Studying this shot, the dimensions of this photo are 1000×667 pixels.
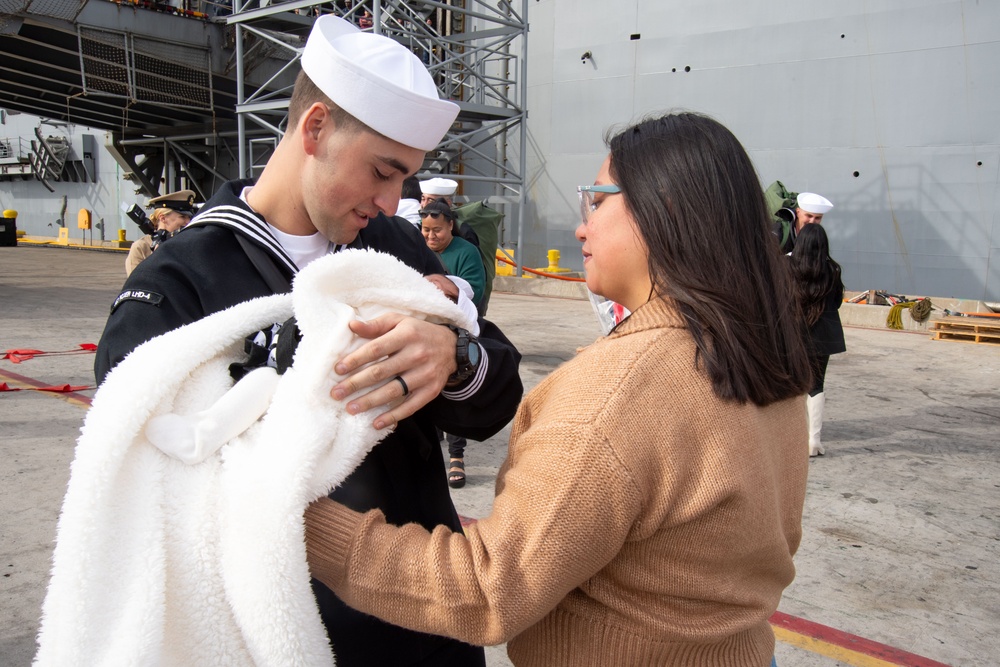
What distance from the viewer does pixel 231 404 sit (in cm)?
109

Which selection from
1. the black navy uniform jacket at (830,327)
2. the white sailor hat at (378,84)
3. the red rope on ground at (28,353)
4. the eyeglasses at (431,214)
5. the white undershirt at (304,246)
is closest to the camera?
the white sailor hat at (378,84)

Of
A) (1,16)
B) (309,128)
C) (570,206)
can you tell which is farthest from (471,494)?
(1,16)

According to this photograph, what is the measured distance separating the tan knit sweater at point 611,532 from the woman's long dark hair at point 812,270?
441cm

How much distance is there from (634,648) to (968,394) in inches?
294

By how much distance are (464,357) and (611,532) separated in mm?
428

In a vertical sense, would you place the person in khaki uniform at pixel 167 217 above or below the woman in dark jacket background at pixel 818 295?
above

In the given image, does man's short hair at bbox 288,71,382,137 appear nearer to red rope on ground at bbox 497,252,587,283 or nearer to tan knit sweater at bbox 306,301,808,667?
tan knit sweater at bbox 306,301,808,667

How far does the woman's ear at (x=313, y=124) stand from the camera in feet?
4.91

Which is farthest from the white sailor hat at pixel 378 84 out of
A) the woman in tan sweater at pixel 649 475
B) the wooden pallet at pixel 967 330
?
the wooden pallet at pixel 967 330

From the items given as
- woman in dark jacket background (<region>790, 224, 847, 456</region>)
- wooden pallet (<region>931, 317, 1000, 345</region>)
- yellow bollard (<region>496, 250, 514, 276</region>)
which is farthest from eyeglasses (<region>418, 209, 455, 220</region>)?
yellow bollard (<region>496, 250, 514, 276</region>)

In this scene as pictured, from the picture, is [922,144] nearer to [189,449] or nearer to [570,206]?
[570,206]

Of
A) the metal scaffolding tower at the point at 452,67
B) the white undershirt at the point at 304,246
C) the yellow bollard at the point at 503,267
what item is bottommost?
the white undershirt at the point at 304,246

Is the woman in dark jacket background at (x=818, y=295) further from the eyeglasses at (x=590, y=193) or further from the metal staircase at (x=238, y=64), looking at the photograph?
the metal staircase at (x=238, y=64)

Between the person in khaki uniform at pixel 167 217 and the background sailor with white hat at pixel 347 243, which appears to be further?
the person in khaki uniform at pixel 167 217
